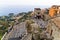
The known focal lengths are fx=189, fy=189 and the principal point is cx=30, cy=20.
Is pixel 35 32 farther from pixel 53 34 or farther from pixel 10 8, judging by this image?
pixel 10 8

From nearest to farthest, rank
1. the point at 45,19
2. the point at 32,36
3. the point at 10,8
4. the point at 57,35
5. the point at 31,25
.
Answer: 1. the point at 57,35
2. the point at 32,36
3. the point at 31,25
4. the point at 45,19
5. the point at 10,8

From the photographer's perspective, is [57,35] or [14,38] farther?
[14,38]

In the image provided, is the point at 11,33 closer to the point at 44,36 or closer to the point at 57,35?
the point at 44,36

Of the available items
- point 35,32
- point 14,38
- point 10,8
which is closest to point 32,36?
point 35,32

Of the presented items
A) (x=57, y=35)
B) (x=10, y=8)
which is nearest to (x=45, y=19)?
(x=57, y=35)

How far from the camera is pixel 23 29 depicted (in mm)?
14742

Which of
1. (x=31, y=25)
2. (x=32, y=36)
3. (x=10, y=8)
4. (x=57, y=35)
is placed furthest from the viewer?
(x=10, y=8)

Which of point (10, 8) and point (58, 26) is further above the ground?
point (58, 26)

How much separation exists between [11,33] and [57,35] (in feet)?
12.9

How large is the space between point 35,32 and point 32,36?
26.9 inches

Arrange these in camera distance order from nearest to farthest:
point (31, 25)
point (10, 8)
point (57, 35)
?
point (57, 35) → point (31, 25) → point (10, 8)

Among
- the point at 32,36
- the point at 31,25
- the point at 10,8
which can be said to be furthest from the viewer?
the point at 10,8

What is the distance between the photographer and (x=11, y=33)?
1447cm

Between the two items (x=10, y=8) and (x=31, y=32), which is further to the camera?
(x=10, y=8)
